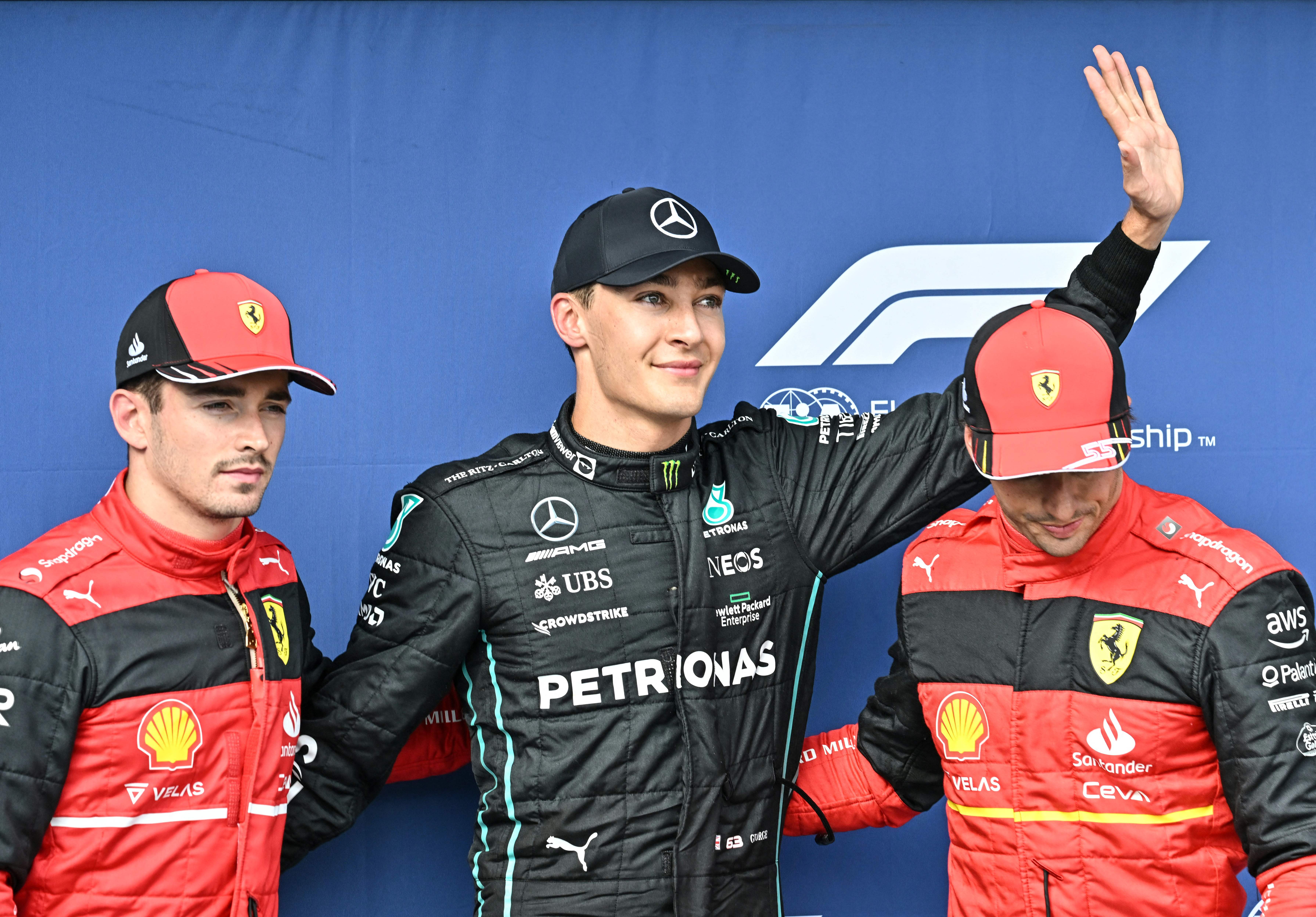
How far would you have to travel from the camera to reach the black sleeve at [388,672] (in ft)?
5.61

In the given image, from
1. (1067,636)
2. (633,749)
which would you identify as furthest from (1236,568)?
(633,749)

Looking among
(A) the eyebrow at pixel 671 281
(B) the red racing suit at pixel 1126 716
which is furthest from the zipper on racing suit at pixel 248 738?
(B) the red racing suit at pixel 1126 716

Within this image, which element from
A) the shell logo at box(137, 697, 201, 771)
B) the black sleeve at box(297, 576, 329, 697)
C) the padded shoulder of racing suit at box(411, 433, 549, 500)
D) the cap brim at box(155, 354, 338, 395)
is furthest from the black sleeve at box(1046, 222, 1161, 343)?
the shell logo at box(137, 697, 201, 771)

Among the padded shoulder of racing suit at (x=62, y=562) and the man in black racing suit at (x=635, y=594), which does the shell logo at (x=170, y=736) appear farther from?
the man in black racing suit at (x=635, y=594)

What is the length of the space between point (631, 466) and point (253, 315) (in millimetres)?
578

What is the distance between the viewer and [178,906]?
58.8 inches

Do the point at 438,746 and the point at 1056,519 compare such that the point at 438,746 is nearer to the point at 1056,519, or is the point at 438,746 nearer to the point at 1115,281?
the point at 1056,519

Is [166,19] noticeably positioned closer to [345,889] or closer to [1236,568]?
[345,889]

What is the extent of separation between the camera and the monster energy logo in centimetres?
174

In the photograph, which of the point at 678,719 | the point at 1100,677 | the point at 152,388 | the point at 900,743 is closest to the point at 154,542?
the point at 152,388

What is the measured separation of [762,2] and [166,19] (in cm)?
114

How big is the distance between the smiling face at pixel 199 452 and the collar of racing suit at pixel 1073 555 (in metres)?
1.03

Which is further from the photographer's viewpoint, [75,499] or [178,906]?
[75,499]

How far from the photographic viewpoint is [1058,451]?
4.75ft
